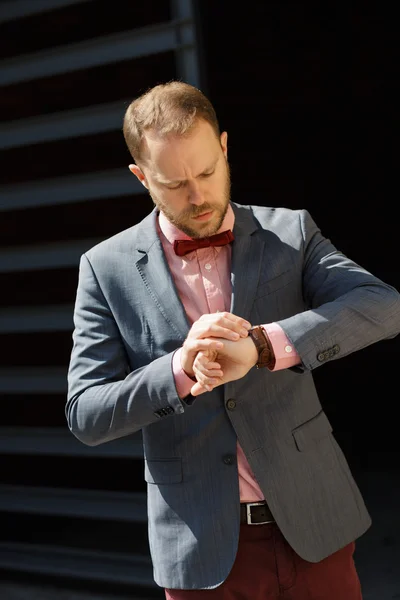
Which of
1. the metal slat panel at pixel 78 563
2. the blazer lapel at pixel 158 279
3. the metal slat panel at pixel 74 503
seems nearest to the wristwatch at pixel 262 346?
the blazer lapel at pixel 158 279

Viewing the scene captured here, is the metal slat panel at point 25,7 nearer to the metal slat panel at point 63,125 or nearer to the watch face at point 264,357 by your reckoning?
the metal slat panel at point 63,125

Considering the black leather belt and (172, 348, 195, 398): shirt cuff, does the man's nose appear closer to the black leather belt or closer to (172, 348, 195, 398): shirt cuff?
(172, 348, 195, 398): shirt cuff

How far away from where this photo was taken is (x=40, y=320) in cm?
430

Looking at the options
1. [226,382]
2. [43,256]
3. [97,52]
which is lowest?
[43,256]

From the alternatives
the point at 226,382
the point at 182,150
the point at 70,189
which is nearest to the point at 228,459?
the point at 226,382

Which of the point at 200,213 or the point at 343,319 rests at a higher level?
the point at 200,213

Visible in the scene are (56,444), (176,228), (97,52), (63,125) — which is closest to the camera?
(176,228)

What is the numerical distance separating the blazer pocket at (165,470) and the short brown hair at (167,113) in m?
0.71

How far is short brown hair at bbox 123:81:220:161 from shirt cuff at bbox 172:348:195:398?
48 cm

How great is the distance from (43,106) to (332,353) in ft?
9.56

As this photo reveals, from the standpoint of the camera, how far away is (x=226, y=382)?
75.9 inches

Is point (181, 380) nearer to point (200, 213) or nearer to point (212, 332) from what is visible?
point (212, 332)

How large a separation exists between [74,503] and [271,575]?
2441mm

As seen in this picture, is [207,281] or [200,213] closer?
[200,213]
